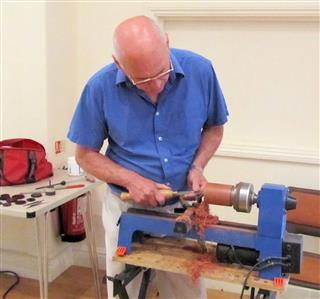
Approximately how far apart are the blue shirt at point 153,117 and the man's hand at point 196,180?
4 cm

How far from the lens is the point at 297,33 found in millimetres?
2389

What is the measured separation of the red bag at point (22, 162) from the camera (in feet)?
7.79

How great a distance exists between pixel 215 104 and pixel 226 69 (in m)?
0.91

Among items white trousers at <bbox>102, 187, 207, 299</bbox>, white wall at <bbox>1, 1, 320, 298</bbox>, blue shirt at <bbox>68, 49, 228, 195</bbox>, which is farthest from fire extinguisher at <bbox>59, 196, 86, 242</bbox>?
blue shirt at <bbox>68, 49, 228, 195</bbox>

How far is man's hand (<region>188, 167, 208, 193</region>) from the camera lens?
157 centimetres

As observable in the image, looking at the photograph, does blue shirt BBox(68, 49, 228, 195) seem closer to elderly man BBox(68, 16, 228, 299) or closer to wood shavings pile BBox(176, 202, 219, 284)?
elderly man BBox(68, 16, 228, 299)

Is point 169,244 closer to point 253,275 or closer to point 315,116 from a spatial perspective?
point 253,275

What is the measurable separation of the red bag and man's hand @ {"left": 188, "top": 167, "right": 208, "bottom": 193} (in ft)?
3.67

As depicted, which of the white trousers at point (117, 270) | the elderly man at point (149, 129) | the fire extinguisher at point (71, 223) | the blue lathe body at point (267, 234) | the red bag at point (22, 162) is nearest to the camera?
the blue lathe body at point (267, 234)

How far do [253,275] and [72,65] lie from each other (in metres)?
1.96

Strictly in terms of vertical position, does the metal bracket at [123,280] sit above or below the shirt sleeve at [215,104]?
below

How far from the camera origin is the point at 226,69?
256 centimetres

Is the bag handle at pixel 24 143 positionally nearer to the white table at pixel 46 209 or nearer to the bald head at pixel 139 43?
the white table at pixel 46 209

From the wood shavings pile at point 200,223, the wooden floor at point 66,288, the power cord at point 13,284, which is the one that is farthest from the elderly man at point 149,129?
the power cord at point 13,284
